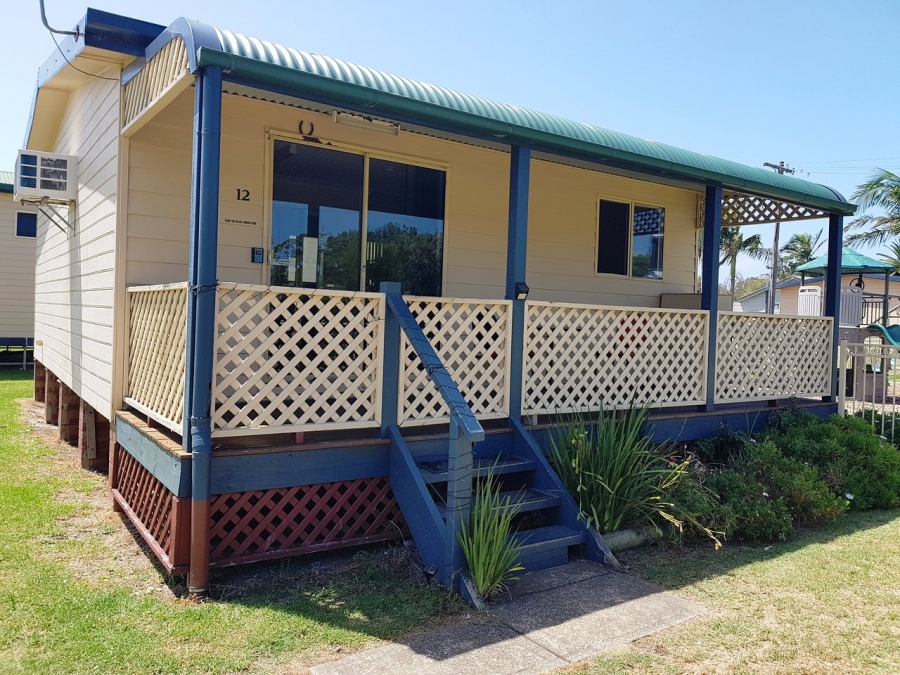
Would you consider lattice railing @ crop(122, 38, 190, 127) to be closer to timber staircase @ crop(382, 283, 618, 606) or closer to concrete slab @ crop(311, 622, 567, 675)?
timber staircase @ crop(382, 283, 618, 606)

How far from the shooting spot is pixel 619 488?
16.4ft

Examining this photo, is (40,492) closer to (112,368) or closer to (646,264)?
(112,368)

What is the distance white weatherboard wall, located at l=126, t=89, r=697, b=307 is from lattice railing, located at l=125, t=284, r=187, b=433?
1.80ft

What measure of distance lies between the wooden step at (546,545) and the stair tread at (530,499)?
152mm

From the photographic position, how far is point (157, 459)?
4.41 metres

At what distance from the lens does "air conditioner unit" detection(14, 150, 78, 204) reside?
7.04 meters

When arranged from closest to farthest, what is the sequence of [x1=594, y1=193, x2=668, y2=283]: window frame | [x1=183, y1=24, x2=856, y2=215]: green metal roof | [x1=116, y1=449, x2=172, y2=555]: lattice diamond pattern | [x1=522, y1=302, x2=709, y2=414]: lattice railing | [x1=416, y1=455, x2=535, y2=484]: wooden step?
[x1=183, y1=24, x2=856, y2=215]: green metal roof
[x1=116, y1=449, x2=172, y2=555]: lattice diamond pattern
[x1=416, y1=455, x2=535, y2=484]: wooden step
[x1=522, y1=302, x2=709, y2=414]: lattice railing
[x1=594, y1=193, x2=668, y2=283]: window frame

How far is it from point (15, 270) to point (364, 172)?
13.2 m

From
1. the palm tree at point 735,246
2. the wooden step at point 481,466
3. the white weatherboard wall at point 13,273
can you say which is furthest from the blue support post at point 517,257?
the palm tree at point 735,246

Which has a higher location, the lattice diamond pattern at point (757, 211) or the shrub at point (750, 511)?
the lattice diamond pattern at point (757, 211)

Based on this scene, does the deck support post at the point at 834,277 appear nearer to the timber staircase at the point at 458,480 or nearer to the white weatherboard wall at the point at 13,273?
the timber staircase at the point at 458,480

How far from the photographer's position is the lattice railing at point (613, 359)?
5746mm

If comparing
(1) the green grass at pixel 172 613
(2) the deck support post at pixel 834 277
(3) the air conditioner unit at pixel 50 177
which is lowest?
(1) the green grass at pixel 172 613

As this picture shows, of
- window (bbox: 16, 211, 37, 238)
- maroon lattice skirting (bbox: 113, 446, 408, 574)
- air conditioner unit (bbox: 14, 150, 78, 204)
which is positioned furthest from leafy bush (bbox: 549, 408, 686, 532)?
window (bbox: 16, 211, 37, 238)
